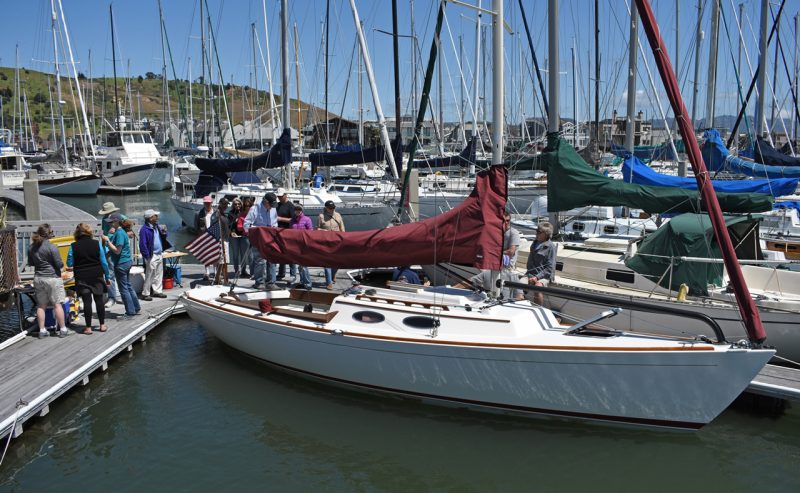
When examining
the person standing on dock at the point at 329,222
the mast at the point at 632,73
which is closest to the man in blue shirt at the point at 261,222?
the person standing on dock at the point at 329,222

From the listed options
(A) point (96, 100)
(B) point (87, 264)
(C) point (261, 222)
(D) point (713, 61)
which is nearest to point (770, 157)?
(D) point (713, 61)

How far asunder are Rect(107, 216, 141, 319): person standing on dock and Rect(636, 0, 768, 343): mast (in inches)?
319

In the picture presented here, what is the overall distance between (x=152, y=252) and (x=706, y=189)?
349 inches

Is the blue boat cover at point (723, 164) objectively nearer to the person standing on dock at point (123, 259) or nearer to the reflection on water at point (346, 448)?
the reflection on water at point (346, 448)

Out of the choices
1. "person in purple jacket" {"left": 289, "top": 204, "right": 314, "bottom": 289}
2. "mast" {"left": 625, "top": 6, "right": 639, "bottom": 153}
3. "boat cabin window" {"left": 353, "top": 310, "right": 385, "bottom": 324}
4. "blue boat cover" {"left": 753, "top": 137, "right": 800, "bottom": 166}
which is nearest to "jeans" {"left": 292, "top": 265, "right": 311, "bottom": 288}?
"person in purple jacket" {"left": 289, "top": 204, "right": 314, "bottom": 289}

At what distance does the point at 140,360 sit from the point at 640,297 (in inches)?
314

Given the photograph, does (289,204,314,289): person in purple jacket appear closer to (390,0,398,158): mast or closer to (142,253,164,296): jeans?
(142,253,164,296): jeans

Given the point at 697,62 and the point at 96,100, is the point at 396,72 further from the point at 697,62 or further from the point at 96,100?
the point at 96,100

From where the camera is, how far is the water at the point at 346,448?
695 centimetres

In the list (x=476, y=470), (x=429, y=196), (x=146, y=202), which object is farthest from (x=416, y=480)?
(x=146, y=202)

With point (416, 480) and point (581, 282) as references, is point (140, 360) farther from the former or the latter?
point (581, 282)

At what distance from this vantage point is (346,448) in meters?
7.70

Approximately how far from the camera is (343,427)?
321 inches

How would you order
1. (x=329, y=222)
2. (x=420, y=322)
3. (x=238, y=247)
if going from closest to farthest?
(x=420, y=322), (x=329, y=222), (x=238, y=247)
